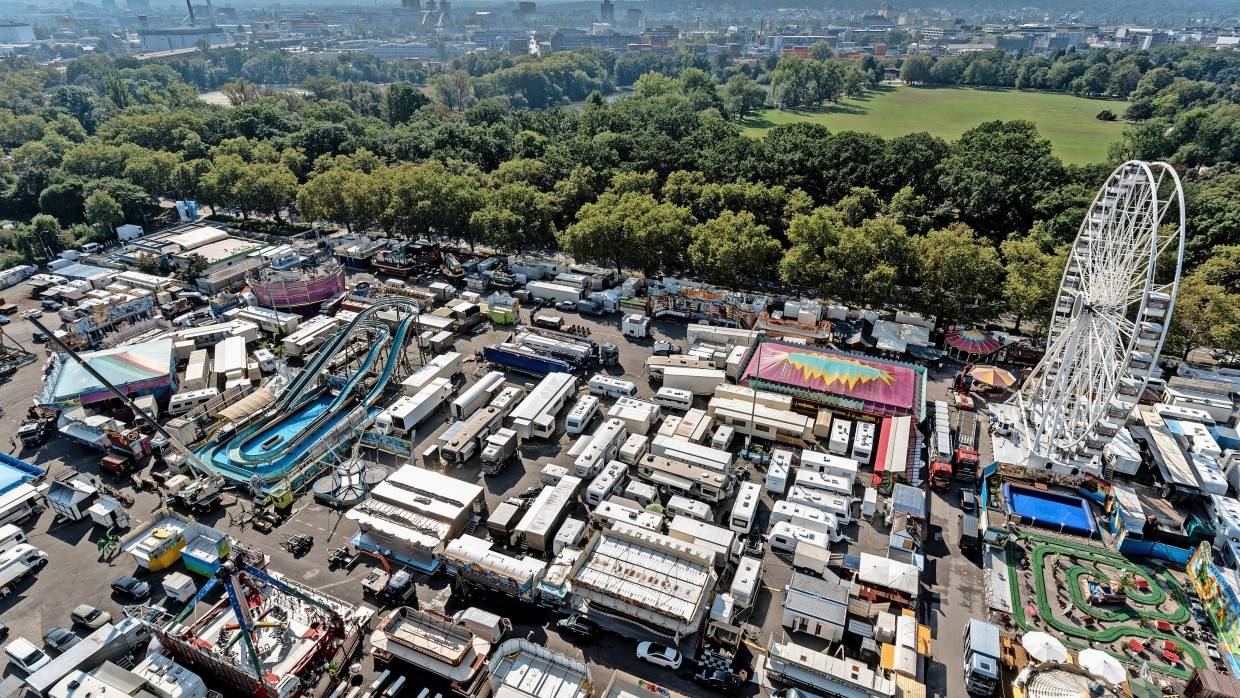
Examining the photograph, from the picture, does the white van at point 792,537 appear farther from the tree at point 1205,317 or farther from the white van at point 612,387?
the tree at point 1205,317

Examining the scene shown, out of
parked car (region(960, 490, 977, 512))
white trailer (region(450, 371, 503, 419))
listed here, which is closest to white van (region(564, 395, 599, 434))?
white trailer (region(450, 371, 503, 419))

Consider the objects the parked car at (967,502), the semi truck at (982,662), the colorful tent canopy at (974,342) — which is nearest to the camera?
the semi truck at (982,662)

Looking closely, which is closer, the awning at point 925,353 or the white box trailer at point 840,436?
the white box trailer at point 840,436

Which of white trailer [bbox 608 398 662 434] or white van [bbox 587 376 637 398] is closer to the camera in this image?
white trailer [bbox 608 398 662 434]

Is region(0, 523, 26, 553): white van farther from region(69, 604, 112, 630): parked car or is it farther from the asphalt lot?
region(69, 604, 112, 630): parked car

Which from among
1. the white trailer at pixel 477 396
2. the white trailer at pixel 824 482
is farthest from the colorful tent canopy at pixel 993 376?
the white trailer at pixel 477 396

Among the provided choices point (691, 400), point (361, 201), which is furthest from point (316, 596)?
point (361, 201)

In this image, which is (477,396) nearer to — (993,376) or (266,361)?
(266,361)

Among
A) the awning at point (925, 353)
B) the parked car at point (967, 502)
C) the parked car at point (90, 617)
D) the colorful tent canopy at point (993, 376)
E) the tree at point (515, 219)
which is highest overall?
the tree at point (515, 219)

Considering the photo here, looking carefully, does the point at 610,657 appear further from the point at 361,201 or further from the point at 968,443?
the point at 361,201
